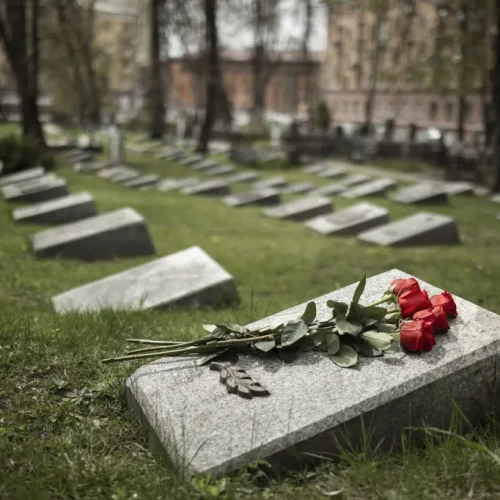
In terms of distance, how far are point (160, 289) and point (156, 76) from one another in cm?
2470

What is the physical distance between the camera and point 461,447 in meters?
2.76

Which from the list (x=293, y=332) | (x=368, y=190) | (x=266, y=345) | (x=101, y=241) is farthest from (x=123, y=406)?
(x=368, y=190)

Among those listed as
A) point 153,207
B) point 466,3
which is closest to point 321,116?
point 466,3

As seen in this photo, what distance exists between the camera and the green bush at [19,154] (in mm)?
14812

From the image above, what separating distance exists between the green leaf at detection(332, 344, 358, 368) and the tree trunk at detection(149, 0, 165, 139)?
26282 millimetres

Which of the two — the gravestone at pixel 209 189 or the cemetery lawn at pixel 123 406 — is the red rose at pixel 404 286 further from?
the gravestone at pixel 209 189

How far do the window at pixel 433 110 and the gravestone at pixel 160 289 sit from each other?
137 feet

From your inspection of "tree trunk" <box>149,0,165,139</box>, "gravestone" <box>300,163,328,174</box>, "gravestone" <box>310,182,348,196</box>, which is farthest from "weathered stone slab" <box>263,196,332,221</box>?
"tree trunk" <box>149,0,165,139</box>

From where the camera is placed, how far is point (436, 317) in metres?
2.97

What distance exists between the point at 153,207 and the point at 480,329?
10058mm

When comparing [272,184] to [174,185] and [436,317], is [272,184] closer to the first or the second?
[174,185]

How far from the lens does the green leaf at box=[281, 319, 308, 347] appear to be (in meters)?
2.99

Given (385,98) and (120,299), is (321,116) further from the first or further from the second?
(120,299)

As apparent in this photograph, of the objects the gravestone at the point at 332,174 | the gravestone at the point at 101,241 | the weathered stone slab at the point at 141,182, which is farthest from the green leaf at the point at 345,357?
the gravestone at the point at 332,174
